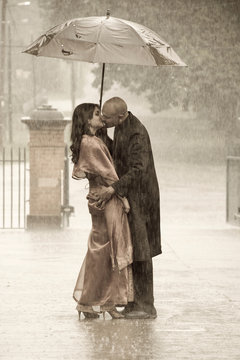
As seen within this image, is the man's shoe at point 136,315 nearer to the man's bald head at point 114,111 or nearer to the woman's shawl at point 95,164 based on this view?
the woman's shawl at point 95,164

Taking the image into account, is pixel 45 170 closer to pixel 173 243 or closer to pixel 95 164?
pixel 173 243

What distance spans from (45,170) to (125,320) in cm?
662

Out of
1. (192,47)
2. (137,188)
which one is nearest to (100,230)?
(137,188)

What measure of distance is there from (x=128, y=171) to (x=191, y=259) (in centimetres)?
412

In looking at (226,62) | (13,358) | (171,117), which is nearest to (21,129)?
(171,117)

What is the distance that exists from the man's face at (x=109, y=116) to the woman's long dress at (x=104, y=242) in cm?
15

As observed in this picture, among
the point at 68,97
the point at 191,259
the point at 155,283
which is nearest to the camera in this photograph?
the point at 155,283

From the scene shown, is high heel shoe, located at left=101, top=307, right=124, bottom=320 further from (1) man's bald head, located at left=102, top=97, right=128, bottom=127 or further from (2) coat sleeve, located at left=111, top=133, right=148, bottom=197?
(1) man's bald head, located at left=102, top=97, right=128, bottom=127

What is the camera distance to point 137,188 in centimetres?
802

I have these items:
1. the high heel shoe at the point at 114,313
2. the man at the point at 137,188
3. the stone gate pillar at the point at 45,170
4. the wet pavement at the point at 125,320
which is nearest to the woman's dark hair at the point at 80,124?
the man at the point at 137,188

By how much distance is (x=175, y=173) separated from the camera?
30.4 meters

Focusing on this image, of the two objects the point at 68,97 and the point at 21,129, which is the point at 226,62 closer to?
the point at 21,129

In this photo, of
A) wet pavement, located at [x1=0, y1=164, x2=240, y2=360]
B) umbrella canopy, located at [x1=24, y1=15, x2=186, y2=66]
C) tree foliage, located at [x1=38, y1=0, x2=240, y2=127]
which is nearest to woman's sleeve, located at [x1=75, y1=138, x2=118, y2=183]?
umbrella canopy, located at [x1=24, y1=15, x2=186, y2=66]

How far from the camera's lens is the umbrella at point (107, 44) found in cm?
815
